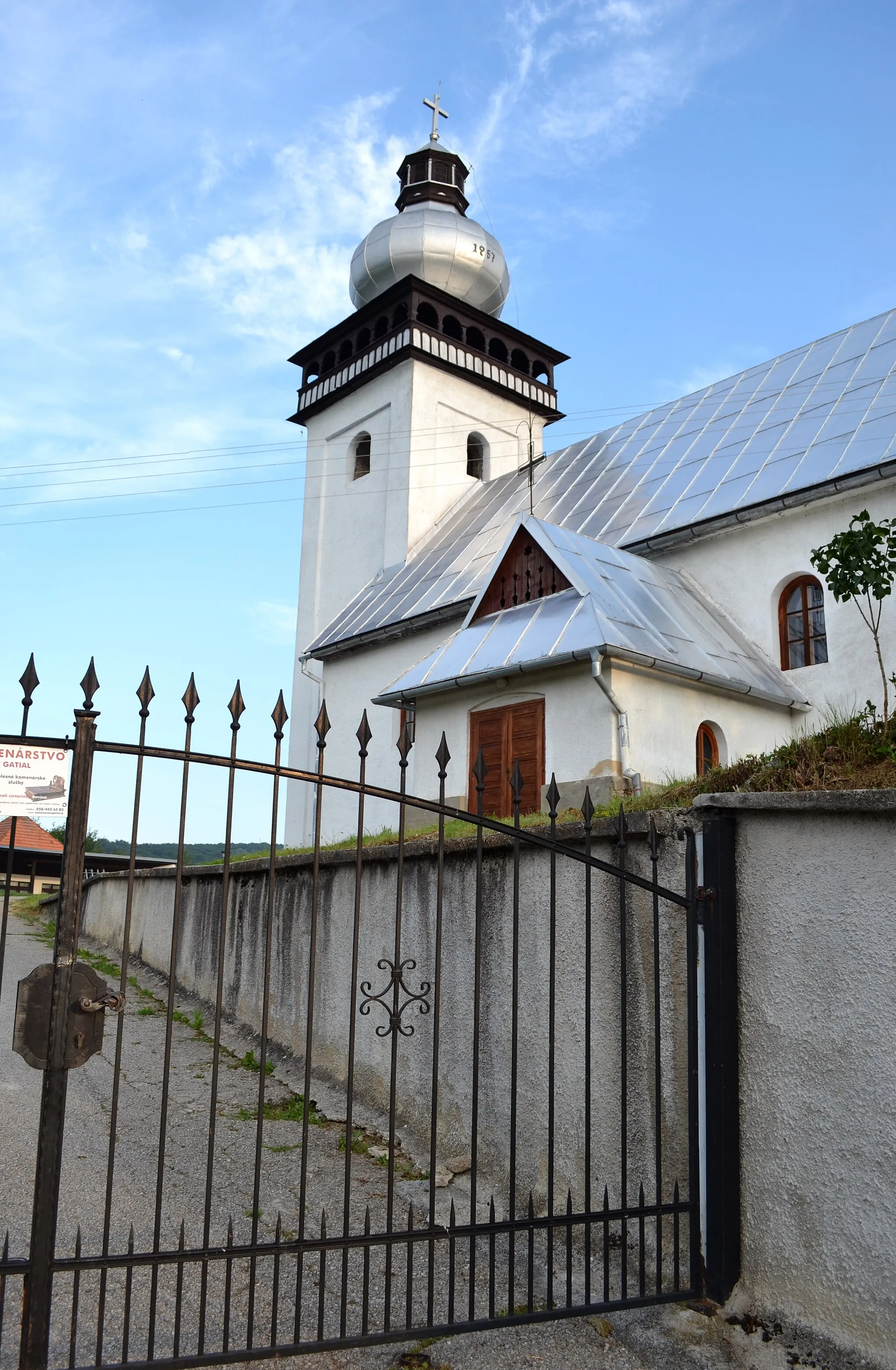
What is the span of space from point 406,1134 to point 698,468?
12554 mm

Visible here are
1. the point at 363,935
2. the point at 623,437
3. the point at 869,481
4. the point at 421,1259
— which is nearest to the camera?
the point at 421,1259

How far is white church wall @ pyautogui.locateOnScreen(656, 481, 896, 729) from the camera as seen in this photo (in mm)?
13648

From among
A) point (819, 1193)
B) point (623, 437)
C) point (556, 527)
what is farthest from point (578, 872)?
point (623, 437)

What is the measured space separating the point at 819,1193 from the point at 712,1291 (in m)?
0.70

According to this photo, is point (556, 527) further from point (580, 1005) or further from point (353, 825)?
point (580, 1005)

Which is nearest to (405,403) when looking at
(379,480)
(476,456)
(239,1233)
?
(379,480)

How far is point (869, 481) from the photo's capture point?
13500 millimetres

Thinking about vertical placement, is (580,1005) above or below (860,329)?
below

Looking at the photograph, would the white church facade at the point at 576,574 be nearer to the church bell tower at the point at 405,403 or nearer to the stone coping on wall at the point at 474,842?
the church bell tower at the point at 405,403

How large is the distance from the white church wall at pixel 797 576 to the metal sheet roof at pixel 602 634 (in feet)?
0.94

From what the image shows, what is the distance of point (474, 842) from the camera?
637cm

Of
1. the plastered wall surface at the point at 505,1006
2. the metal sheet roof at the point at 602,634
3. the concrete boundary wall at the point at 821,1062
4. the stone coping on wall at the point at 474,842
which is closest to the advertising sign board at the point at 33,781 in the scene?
the stone coping on wall at the point at 474,842

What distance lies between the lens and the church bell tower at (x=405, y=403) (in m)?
25.1

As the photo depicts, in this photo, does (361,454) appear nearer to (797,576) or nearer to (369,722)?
(369,722)
